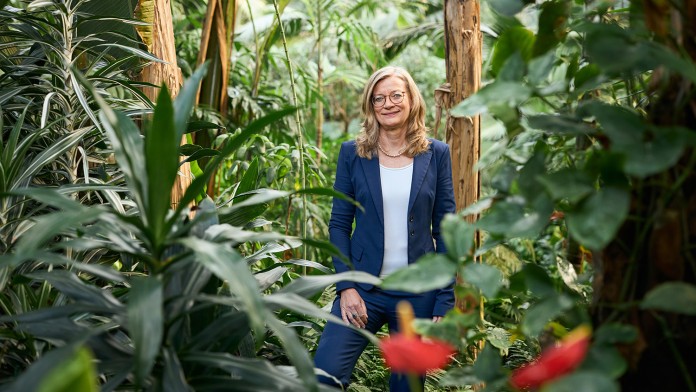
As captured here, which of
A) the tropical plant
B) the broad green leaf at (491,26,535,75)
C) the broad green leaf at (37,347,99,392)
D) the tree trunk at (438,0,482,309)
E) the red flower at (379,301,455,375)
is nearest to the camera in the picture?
the broad green leaf at (37,347,99,392)

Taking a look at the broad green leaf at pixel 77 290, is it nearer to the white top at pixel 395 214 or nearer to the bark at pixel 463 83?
the white top at pixel 395 214

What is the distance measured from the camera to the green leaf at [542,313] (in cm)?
87

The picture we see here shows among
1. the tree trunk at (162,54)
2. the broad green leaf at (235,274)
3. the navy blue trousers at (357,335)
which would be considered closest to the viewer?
the broad green leaf at (235,274)

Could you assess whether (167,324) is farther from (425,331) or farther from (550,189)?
(550,189)

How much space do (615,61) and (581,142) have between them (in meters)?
0.64

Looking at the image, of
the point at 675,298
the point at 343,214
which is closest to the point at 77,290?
the point at 675,298

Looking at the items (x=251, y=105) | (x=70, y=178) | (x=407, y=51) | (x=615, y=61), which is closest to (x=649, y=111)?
(x=615, y=61)

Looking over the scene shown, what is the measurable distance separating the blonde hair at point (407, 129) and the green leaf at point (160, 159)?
1.32m

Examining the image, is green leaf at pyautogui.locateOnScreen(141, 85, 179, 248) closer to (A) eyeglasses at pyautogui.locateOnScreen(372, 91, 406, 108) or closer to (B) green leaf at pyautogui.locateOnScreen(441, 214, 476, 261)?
(B) green leaf at pyautogui.locateOnScreen(441, 214, 476, 261)

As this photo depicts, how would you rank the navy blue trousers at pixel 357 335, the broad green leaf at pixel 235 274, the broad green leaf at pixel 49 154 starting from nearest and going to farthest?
the broad green leaf at pixel 235 274, the broad green leaf at pixel 49 154, the navy blue trousers at pixel 357 335

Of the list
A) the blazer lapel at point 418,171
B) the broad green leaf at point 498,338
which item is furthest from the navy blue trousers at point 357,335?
the broad green leaf at point 498,338

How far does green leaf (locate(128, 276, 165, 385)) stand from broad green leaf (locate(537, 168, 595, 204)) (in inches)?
20.3

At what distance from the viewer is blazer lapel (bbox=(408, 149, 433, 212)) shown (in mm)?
2287

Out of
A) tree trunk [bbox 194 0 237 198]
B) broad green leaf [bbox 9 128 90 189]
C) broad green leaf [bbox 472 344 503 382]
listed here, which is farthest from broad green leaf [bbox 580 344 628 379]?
tree trunk [bbox 194 0 237 198]
